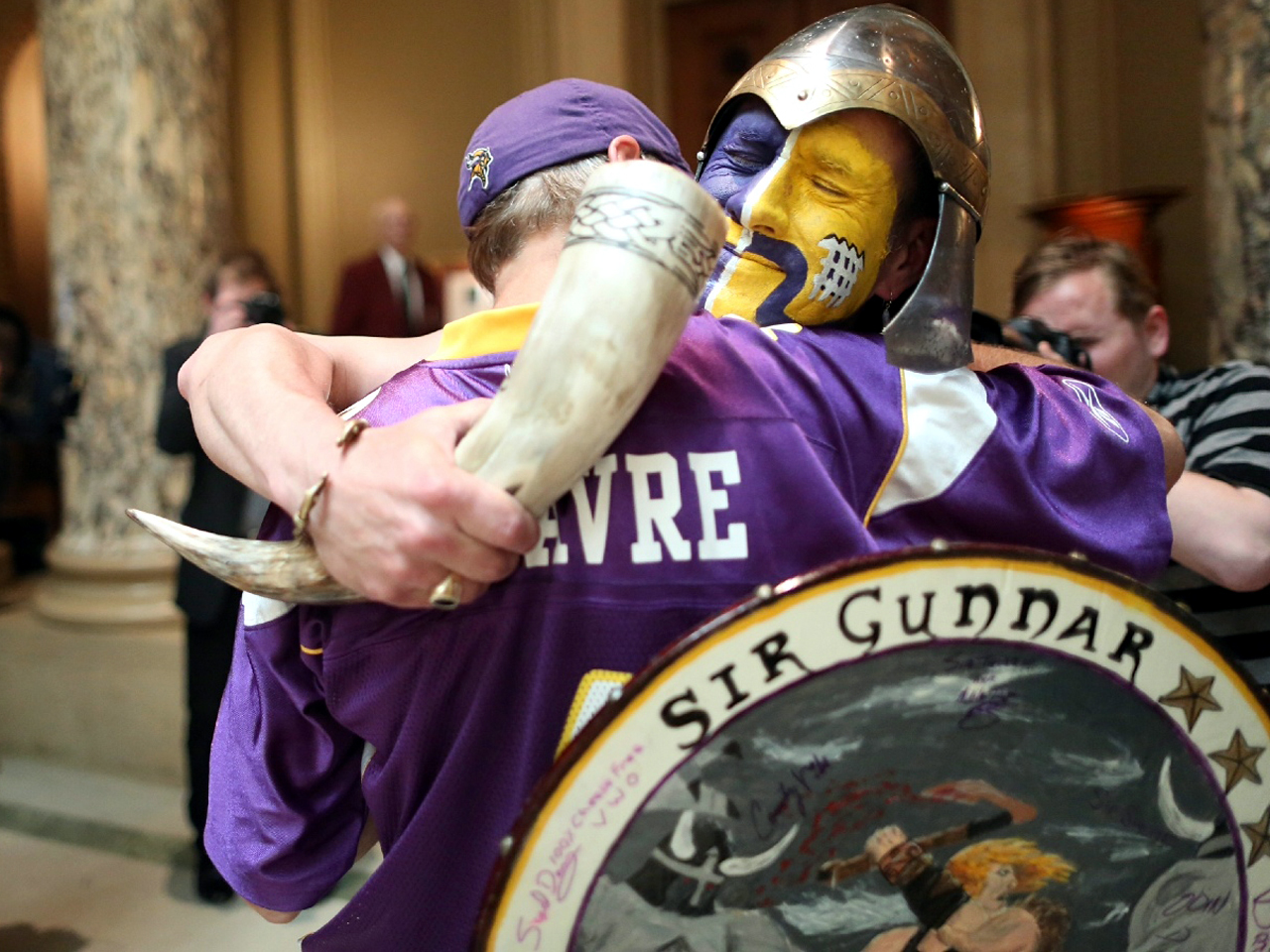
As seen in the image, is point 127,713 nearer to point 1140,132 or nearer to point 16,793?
point 16,793

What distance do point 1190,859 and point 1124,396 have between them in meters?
0.45

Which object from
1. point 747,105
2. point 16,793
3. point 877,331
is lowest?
point 16,793

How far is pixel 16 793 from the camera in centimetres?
405

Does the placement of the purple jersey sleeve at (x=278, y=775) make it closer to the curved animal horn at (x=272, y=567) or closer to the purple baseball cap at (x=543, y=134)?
the curved animal horn at (x=272, y=567)

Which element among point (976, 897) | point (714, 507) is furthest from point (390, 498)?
point (976, 897)

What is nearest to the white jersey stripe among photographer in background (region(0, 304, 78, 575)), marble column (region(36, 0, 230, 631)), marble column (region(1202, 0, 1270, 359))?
marble column (region(1202, 0, 1270, 359))

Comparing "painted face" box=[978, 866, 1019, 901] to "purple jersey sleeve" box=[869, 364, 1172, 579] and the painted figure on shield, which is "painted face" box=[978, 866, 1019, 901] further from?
"purple jersey sleeve" box=[869, 364, 1172, 579]

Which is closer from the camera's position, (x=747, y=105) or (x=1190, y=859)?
(x=1190, y=859)

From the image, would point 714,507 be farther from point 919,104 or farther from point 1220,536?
point 1220,536

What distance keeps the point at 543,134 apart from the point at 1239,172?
2196 millimetres

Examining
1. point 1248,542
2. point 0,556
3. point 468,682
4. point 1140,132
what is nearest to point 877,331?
point 468,682

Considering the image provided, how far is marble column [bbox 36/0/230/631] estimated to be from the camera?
4.23 metres

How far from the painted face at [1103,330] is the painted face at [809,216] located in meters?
1.22

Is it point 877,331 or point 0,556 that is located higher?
point 877,331
